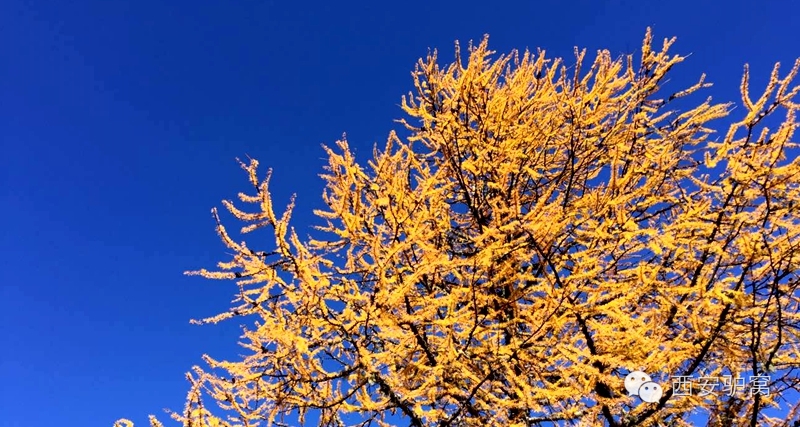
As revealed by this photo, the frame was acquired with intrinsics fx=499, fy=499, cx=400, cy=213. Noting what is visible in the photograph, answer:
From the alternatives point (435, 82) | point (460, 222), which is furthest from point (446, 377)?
point (435, 82)

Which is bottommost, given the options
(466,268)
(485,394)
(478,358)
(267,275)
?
(485,394)

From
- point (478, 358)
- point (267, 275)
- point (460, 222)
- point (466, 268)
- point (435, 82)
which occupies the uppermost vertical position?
point (435, 82)

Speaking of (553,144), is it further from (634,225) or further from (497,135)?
(634,225)

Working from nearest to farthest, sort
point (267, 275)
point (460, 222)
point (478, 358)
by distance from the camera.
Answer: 1. point (267, 275)
2. point (478, 358)
3. point (460, 222)

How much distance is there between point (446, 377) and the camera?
9.10ft

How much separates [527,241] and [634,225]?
60 centimetres

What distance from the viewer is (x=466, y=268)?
11.9 ft

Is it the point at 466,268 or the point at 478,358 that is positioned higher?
the point at 466,268

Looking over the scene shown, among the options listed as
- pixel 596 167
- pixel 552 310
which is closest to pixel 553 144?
pixel 596 167

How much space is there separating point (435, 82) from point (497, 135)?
3.29ft

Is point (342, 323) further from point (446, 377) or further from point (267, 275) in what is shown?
point (446, 377)

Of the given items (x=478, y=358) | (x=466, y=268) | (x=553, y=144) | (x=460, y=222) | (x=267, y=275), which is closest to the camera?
(x=267, y=275)

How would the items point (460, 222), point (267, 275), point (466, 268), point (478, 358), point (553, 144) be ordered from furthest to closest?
point (460, 222) → point (553, 144) → point (466, 268) → point (478, 358) → point (267, 275)

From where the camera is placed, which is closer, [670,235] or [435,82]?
[670,235]
